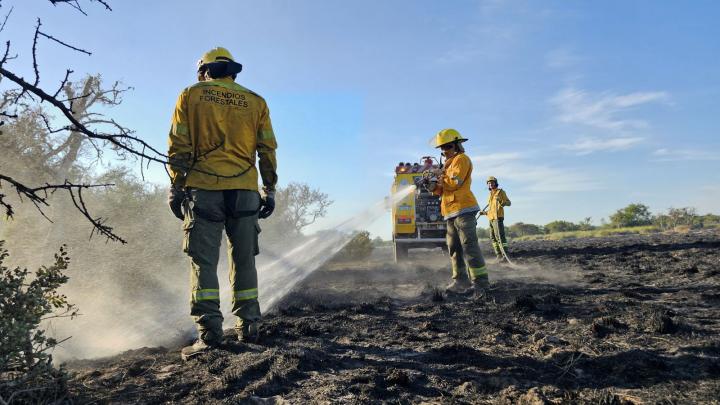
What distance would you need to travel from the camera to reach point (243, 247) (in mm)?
3893

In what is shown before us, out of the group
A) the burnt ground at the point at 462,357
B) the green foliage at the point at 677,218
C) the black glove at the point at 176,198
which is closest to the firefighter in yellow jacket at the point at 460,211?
the burnt ground at the point at 462,357

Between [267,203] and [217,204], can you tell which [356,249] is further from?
[217,204]

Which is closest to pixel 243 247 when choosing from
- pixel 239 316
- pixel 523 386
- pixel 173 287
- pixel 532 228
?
pixel 239 316

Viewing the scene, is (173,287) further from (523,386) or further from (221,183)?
(523,386)

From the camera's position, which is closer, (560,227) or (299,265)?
(299,265)

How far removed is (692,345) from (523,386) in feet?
4.40

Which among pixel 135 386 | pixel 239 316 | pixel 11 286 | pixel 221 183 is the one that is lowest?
pixel 135 386

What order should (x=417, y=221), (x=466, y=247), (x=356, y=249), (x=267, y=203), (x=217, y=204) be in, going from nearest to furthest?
1. (x=217, y=204)
2. (x=267, y=203)
3. (x=466, y=247)
4. (x=417, y=221)
5. (x=356, y=249)

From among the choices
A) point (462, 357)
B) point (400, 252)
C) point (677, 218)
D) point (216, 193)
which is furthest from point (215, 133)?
point (677, 218)

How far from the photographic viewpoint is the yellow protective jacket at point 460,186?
6.02m

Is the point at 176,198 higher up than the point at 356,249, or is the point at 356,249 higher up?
the point at 176,198

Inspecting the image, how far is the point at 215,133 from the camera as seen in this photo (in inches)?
150

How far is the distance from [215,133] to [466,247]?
11.5 feet

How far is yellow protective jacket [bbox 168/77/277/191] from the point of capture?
3.74 metres
